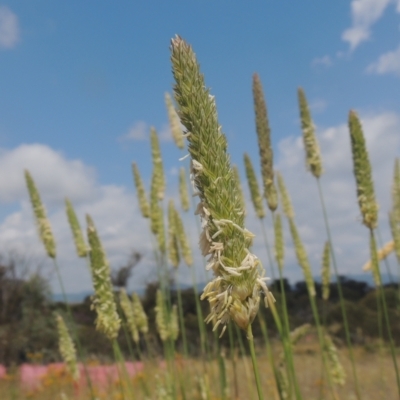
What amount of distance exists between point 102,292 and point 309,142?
70.9 inches

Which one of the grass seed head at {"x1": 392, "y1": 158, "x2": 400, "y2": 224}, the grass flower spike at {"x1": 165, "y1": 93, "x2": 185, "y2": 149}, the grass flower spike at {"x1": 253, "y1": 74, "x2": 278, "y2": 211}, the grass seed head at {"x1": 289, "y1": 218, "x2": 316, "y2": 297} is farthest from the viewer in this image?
the grass flower spike at {"x1": 165, "y1": 93, "x2": 185, "y2": 149}

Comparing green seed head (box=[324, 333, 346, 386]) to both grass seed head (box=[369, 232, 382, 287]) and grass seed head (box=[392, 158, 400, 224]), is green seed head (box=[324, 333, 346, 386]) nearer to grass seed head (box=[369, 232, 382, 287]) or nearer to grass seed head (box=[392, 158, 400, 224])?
grass seed head (box=[369, 232, 382, 287])

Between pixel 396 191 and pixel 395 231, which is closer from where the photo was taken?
pixel 396 191

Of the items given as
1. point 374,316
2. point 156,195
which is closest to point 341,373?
point 156,195

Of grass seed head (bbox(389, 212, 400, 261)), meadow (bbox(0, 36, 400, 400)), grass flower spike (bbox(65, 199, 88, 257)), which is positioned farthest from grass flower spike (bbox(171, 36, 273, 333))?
grass seed head (bbox(389, 212, 400, 261))

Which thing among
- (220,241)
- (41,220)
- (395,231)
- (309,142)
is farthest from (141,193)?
(220,241)

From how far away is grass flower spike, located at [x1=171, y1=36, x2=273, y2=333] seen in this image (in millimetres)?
1159

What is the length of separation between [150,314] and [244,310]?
18770mm

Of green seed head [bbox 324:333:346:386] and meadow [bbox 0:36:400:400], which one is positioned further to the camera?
green seed head [bbox 324:333:346:386]

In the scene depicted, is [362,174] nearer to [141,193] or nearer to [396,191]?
[396,191]

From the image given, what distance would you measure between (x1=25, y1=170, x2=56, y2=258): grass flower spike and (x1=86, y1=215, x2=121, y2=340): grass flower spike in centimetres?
145

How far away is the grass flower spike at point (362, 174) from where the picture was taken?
2643 millimetres

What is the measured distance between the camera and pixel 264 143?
2850mm

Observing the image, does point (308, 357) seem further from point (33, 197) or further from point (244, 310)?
point (244, 310)
